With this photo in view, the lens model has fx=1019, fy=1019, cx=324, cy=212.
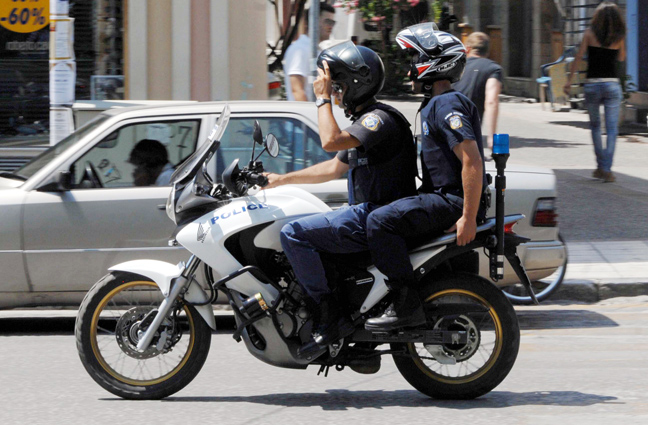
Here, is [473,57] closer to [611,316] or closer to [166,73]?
[611,316]

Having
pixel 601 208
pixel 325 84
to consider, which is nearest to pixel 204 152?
pixel 325 84

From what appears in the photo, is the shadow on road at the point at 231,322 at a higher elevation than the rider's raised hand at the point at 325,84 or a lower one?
lower

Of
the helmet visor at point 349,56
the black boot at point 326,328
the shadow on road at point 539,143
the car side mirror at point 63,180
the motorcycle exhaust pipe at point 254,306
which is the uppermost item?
the helmet visor at point 349,56

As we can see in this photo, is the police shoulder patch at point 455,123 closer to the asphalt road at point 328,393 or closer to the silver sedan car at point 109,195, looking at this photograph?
the asphalt road at point 328,393

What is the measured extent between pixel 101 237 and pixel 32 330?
100 centimetres

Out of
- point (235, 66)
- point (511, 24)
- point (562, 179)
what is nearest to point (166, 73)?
point (235, 66)

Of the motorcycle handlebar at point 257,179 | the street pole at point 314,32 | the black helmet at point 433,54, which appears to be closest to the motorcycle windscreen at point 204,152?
the motorcycle handlebar at point 257,179

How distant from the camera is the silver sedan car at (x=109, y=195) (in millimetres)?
6598

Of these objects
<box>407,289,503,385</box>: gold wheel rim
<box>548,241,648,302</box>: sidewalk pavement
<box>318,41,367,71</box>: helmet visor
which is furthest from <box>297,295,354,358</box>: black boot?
<box>548,241,648,302</box>: sidewalk pavement

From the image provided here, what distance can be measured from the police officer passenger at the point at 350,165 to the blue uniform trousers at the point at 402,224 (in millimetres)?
111

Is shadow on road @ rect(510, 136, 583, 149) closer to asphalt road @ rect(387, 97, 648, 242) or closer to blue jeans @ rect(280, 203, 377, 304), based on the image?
asphalt road @ rect(387, 97, 648, 242)

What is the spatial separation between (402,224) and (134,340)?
1.45 metres

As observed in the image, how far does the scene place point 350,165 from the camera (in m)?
5.03

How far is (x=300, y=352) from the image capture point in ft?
16.1
